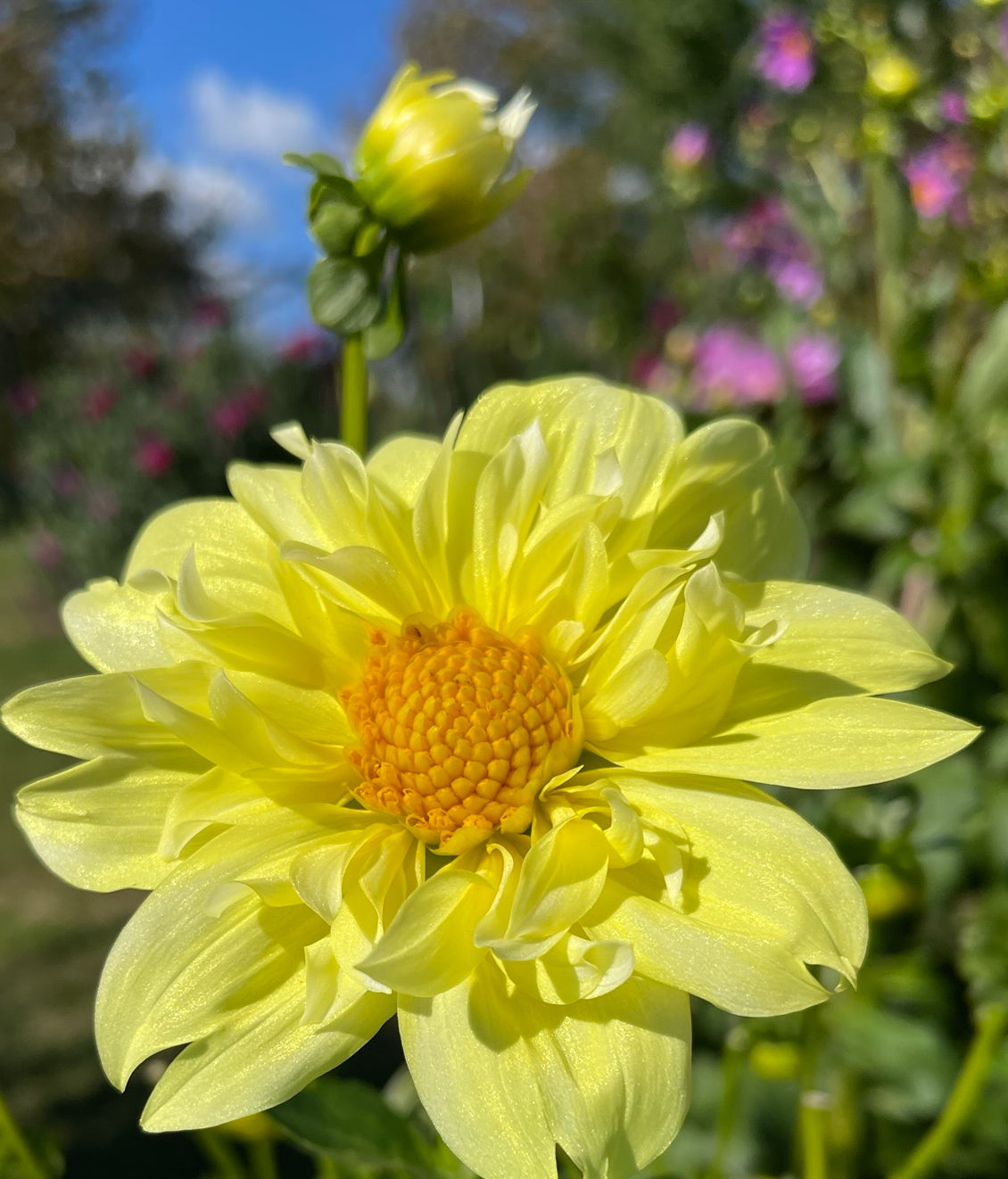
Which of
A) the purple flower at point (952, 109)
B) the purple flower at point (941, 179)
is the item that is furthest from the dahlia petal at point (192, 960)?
the purple flower at point (941, 179)

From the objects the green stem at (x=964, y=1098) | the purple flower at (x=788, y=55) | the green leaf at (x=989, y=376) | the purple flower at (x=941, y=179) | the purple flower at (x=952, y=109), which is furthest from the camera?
the purple flower at (x=788, y=55)

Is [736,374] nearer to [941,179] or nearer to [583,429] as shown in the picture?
[941,179]

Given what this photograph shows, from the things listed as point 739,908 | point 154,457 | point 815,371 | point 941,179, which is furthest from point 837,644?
point 154,457

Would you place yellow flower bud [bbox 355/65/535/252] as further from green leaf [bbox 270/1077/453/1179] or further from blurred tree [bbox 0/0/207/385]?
blurred tree [bbox 0/0/207/385]


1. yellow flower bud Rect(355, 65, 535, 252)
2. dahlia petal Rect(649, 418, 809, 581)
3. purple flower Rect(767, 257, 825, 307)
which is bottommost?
dahlia petal Rect(649, 418, 809, 581)

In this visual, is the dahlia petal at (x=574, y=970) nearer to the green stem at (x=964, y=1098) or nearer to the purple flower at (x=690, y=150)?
the green stem at (x=964, y=1098)

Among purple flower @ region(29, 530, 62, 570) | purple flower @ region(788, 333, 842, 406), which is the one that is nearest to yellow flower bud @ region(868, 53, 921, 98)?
purple flower @ region(788, 333, 842, 406)
